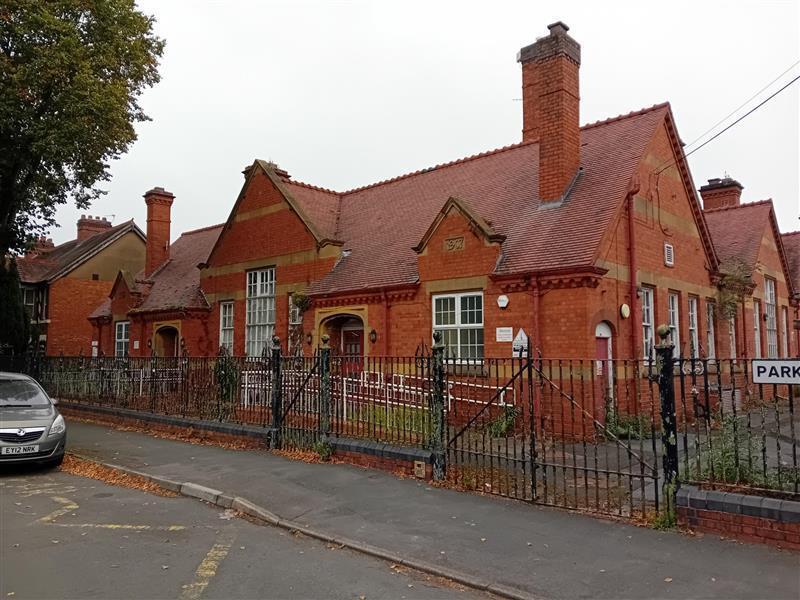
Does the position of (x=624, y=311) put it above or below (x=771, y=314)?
below

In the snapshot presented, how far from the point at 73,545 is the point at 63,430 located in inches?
199

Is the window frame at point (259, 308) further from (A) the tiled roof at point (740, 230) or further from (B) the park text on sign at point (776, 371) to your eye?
(B) the park text on sign at point (776, 371)

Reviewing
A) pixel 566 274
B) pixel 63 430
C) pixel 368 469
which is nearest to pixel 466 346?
pixel 566 274

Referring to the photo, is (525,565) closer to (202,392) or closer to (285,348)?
(202,392)

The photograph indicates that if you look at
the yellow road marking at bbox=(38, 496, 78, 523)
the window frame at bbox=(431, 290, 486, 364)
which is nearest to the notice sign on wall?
the window frame at bbox=(431, 290, 486, 364)

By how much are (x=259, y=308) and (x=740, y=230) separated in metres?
17.3

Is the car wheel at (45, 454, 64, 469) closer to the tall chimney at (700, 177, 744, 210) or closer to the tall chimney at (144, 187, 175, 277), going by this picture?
the tall chimney at (144, 187, 175, 277)

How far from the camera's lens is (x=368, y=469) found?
368 inches

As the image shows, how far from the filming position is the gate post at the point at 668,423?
20.9 ft

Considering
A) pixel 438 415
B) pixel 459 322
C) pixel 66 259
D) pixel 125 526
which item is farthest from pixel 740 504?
pixel 66 259

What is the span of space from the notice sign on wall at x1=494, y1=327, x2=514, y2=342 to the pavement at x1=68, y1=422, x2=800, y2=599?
527 centimetres

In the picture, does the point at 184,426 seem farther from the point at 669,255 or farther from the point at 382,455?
the point at 669,255

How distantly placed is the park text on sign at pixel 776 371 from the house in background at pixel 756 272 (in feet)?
45.0

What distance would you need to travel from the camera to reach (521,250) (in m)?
13.5
